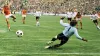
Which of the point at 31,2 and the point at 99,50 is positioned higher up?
the point at 99,50

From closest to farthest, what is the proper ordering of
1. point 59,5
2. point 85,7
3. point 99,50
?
point 99,50 < point 85,7 < point 59,5

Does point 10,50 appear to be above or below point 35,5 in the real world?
above

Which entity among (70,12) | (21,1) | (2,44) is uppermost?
(2,44)

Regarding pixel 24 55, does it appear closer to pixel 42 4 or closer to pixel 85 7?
pixel 85 7

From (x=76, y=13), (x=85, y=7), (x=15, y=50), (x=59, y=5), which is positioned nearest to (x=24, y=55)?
(x=15, y=50)

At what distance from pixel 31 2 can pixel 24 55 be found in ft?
258

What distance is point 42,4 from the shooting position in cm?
8562

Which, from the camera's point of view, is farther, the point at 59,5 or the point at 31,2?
the point at 31,2

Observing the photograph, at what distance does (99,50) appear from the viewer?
50.0 ft

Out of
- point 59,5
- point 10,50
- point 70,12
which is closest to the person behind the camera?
point 10,50

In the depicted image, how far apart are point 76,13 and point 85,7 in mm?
41585

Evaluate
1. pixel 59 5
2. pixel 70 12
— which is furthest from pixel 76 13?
pixel 59 5

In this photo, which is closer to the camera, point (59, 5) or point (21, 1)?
point (59, 5)

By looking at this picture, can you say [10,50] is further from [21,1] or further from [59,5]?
[21,1]
